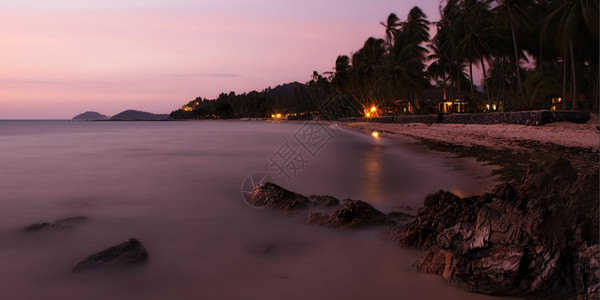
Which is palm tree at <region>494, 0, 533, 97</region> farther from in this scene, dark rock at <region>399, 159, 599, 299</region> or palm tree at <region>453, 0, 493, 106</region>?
dark rock at <region>399, 159, 599, 299</region>

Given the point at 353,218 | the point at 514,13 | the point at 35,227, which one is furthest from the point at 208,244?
the point at 514,13

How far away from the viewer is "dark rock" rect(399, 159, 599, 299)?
2.73 metres

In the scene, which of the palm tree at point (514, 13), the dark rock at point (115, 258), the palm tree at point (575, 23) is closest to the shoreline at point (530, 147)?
the dark rock at point (115, 258)

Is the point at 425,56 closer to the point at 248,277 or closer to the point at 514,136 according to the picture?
the point at 514,136

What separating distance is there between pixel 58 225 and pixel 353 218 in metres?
4.17

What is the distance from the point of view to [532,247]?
281cm

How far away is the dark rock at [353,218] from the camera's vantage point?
486 centimetres

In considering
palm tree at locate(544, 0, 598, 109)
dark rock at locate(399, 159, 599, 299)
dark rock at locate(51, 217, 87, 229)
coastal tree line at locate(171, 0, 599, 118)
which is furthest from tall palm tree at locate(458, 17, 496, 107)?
dark rock at locate(51, 217, 87, 229)

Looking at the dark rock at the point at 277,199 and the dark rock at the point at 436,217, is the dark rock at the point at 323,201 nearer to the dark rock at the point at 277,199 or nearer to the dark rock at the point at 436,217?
the dark rock at the point at 277,199

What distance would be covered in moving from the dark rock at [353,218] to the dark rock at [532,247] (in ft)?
4.67

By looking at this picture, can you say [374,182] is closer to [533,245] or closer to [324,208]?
[324,208]

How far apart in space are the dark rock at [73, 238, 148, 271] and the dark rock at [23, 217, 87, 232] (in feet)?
6.22

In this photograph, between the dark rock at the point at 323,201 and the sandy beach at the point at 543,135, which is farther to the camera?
the sandy beach at the point at 543,135

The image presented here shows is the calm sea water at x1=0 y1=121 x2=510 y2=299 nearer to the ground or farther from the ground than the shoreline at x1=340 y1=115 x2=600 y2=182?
nearer to the ground
